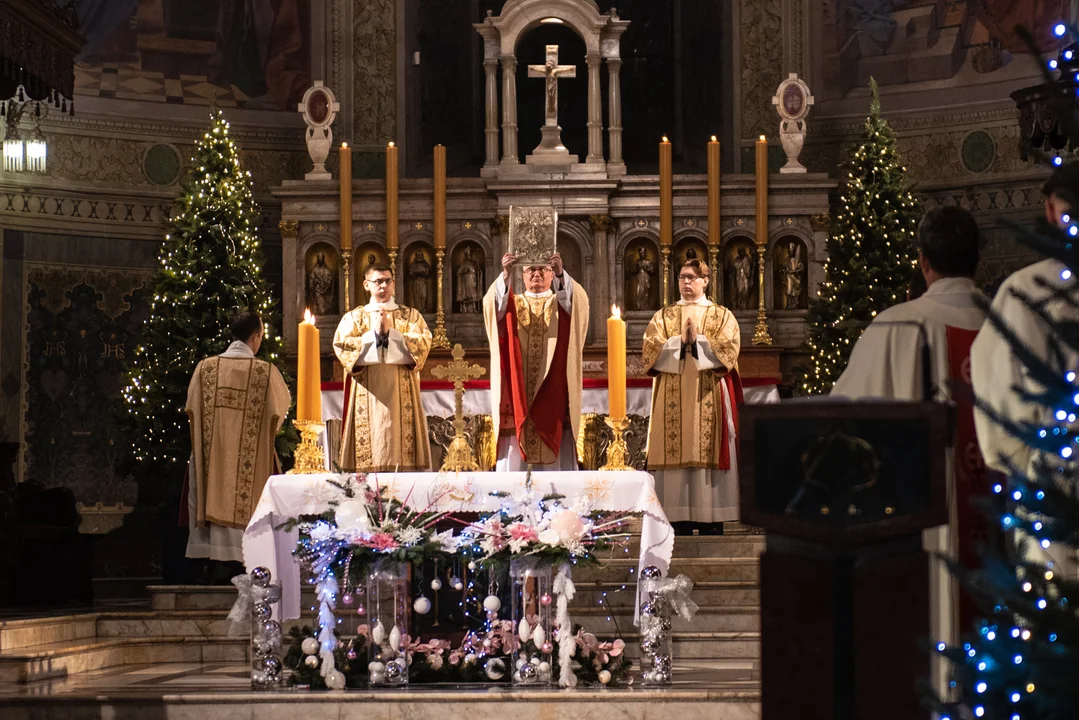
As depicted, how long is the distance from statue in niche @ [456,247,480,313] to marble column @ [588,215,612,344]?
37.3 inches

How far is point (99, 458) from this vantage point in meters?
13.4

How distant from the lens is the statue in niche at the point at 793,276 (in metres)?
12.6

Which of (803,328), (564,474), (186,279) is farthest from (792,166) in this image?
(564,474)

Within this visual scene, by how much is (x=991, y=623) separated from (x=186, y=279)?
9808 mm

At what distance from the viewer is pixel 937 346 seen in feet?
14.4

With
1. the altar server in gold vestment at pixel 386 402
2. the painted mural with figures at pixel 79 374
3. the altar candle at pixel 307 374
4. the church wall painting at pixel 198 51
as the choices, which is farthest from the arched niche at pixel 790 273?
the altar candle at pixel 307 374

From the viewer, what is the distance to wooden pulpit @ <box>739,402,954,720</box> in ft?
9.61

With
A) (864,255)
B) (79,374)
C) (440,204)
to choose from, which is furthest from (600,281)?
(79,374)

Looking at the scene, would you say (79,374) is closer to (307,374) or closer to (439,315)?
(439,315)

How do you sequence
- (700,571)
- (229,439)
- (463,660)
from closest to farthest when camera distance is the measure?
1. (463,660)
2. (700,571)
3. (229,439)

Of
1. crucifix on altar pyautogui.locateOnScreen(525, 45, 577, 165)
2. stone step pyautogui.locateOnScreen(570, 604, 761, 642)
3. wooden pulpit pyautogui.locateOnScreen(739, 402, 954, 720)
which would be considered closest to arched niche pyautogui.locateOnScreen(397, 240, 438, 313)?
crucifix on altar pyautogui.locateOnScreen(525, 45, 577, 165)

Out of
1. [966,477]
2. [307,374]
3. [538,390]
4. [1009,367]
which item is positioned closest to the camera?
[1009,367]

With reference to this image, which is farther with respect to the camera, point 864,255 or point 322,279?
point 322,279

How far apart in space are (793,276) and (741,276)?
1.37 feet
